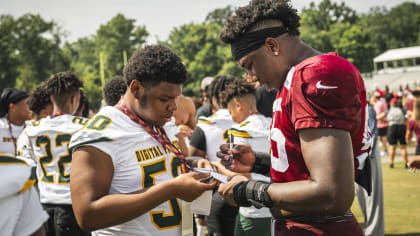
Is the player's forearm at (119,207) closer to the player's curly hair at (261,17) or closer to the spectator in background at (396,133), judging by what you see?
the player's curly hair at (261,17)

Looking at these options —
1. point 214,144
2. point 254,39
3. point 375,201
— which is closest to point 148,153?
point 254,39

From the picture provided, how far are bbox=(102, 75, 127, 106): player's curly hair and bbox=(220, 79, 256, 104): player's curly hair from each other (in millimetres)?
1389

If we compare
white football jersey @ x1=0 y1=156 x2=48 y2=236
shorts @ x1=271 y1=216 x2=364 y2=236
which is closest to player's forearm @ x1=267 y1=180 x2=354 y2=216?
shorts @ x1=271 y1=216 x2=364 y2=236

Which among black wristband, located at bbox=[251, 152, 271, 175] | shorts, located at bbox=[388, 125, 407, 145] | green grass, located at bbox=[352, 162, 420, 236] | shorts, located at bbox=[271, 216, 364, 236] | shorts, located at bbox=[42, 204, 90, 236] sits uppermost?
black wristband, located at bbox=[251, 152, 271, 175]

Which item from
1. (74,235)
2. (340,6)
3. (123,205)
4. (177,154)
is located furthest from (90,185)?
(340,6)

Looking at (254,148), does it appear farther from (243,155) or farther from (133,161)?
(133,161)

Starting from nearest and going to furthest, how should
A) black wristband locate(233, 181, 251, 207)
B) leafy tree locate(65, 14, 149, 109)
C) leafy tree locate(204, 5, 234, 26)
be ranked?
black wristband locate(233, 181, 251, 207)
leafy tree locate(65, 14, 149, 109)
leafy tree locate(204, 5, 234, 26)

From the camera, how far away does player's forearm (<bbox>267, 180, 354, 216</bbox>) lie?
1587 millimetres

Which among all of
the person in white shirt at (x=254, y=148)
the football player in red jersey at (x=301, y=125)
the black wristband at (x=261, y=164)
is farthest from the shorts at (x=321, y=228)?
the person in white shirt at (x=254, y=148)

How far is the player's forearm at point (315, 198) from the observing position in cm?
159

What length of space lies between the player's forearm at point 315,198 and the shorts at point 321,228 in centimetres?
27

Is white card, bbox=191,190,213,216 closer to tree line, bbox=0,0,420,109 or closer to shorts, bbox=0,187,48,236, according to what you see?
shorts, bbox=0,187,48,236

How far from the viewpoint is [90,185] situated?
198 cm

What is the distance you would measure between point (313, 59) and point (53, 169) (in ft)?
11.1
